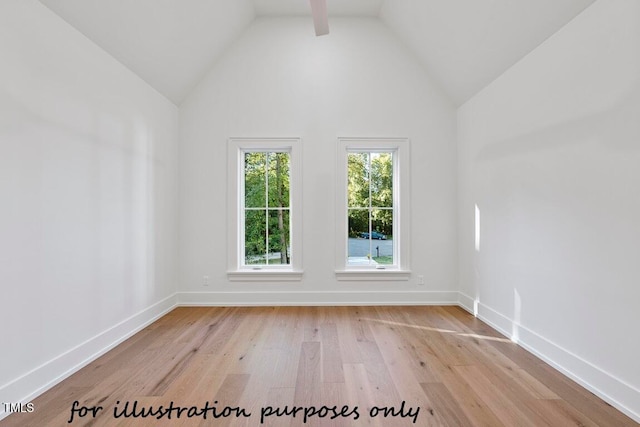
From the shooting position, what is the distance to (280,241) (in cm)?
407

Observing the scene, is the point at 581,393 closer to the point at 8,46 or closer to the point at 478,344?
the point at 478,344

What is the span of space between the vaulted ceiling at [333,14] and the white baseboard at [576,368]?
2.32 metres

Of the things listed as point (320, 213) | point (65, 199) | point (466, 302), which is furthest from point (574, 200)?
point (65, 199)

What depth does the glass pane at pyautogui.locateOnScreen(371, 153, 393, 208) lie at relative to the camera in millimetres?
4090

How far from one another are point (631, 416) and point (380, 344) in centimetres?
154

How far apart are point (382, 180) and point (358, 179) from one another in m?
0.32

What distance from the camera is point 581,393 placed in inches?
77.8

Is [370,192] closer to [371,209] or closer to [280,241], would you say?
[371,209]

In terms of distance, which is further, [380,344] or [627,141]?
[380,344]

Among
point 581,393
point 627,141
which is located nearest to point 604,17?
point 627,141

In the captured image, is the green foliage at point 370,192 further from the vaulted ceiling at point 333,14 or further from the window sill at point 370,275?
the vaulted ceiling at point 333,14

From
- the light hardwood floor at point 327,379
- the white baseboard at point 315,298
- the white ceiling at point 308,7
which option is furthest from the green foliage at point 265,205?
the white ceiling at point 308,7

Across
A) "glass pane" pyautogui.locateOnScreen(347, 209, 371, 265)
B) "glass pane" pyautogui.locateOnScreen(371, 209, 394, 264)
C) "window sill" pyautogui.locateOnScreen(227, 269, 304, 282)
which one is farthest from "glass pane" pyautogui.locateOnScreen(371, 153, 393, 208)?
"window sill" pyautogui.locateOnScreen(227, 269, 304, 282)

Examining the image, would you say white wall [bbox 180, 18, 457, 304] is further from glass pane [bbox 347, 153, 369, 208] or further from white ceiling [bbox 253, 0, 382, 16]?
glass pane [bbox 347, 153, 369, 208]
